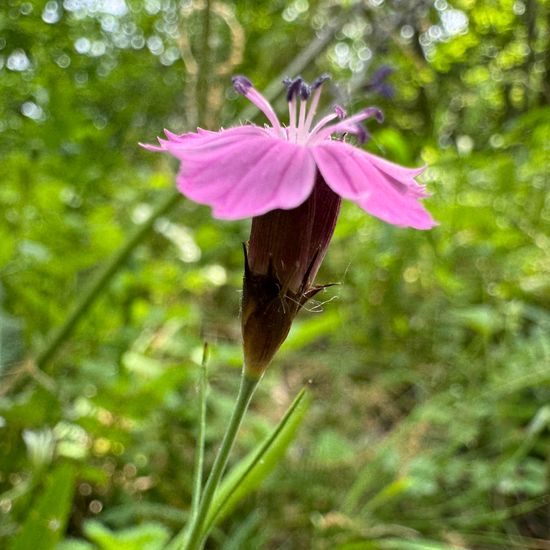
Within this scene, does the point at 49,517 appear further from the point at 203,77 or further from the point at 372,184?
the point at 203,77

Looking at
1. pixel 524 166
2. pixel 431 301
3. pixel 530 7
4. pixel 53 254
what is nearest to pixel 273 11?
pixel 530 7

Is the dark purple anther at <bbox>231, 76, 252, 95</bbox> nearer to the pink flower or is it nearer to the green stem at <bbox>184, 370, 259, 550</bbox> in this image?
the pink flower

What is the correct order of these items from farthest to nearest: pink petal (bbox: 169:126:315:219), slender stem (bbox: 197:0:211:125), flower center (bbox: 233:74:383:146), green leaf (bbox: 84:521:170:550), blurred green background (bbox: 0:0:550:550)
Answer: slender stem (bbox: 197:0:211:125) < blurred green background (bbox: 0:0:550:550) < green leaf (bbox: 84:521:170:550) < flower center (bbox: 233:74:383:146) < pink petal (bbox: 169:126:315:219)

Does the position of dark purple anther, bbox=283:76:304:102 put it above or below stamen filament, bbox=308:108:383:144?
above

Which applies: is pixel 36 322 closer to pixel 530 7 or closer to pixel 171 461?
pixel 171 461

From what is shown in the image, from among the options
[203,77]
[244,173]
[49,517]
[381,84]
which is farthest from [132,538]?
[203,77]

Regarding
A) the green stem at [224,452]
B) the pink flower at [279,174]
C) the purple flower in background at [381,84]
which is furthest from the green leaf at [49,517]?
the purple flower in background at [381,84]

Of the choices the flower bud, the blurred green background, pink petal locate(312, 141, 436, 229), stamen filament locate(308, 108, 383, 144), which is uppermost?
stamen filament locate(308, 108, 383, 144)

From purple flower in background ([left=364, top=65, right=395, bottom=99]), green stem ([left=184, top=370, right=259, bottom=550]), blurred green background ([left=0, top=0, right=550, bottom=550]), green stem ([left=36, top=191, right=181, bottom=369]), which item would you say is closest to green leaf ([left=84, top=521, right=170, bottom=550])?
blurred green background ([left=0, top=0, right=550, bottom=550])

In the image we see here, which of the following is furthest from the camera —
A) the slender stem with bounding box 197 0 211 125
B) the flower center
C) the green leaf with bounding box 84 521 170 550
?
the slender stem with bounding box 197 0 211 125
